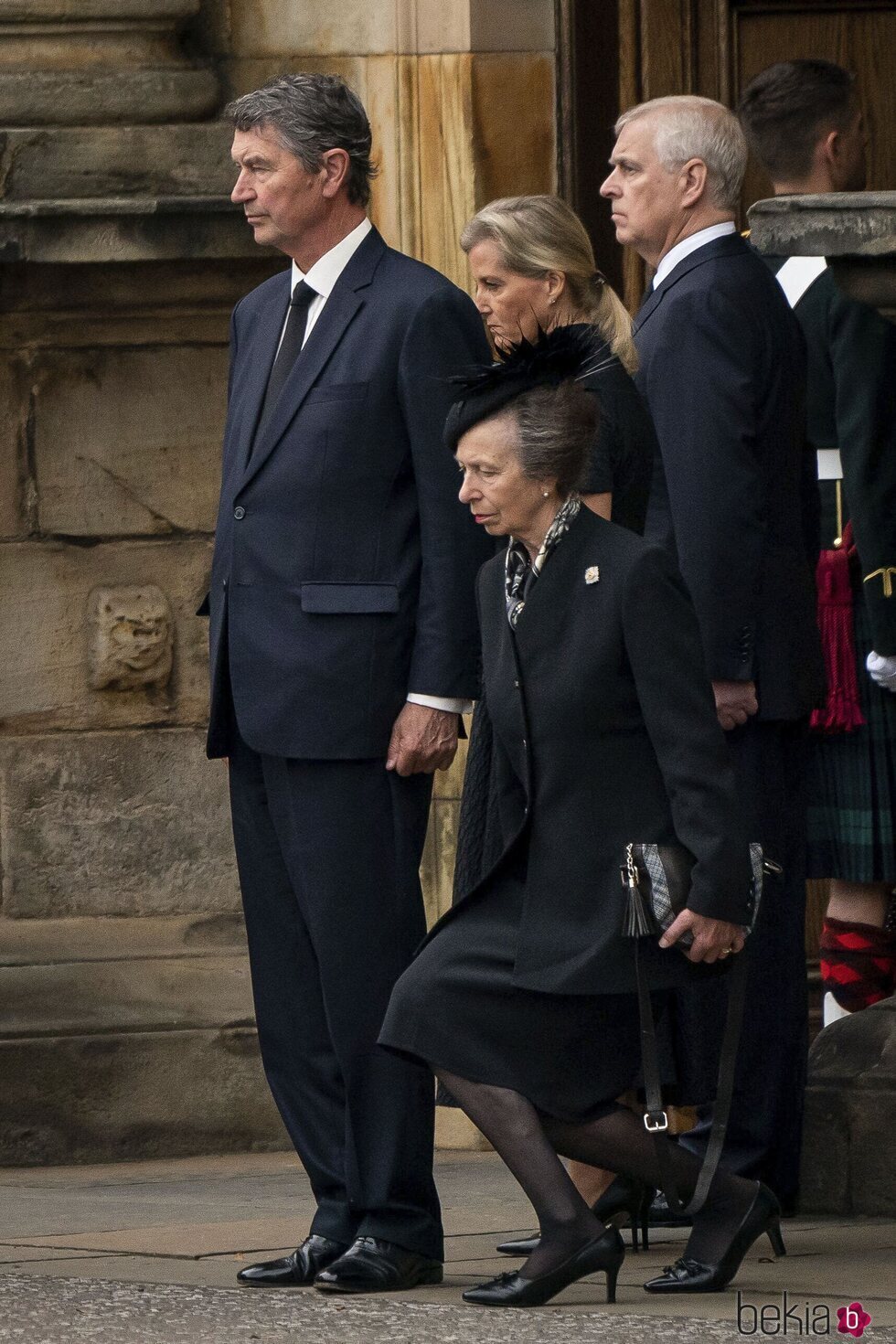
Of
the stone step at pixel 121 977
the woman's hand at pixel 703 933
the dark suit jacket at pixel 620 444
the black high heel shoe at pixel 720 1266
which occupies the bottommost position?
the black high heel shoe at pixel 720 1266

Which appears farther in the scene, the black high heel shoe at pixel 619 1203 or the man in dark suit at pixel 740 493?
the man in dark suit at pixel 740 493

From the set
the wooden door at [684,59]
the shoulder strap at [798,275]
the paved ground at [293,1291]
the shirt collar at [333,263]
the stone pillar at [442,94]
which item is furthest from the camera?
the wooden door at [684,59]

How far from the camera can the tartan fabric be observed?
614 centimetres

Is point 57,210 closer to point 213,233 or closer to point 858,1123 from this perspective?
point 213,233

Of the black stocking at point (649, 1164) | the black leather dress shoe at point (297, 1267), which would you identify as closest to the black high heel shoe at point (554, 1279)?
A: the black stocking at point (649, 1164)

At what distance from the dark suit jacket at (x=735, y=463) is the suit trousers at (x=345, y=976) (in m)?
0.67

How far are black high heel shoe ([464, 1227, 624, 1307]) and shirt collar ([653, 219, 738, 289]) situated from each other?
1.82m

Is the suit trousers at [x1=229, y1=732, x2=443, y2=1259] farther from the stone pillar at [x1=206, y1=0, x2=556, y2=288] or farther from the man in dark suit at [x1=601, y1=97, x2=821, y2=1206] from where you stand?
the stone pillar at [x1=206, y1=0, x2=556, y2=288]

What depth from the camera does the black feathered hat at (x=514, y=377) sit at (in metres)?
4.65

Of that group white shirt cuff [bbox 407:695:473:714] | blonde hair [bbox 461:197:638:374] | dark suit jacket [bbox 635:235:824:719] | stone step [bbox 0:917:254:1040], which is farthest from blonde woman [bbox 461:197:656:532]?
stone step [bbox 0:917:254:1040]

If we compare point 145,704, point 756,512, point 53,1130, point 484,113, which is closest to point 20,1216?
point 53,1130

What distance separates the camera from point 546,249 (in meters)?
5.20

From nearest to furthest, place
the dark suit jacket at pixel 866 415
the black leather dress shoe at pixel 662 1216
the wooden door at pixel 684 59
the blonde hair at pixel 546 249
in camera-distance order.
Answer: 1. the blonde hair at pixel 546 249
2. the black leather dress shoe at pixel 662 1216
3. the dark suit jacket at pixel 866 415
4. the wooden door at pixel 684 59

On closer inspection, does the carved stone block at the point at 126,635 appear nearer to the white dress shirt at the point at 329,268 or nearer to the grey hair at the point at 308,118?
the white dress shirt at the point at 329,268
